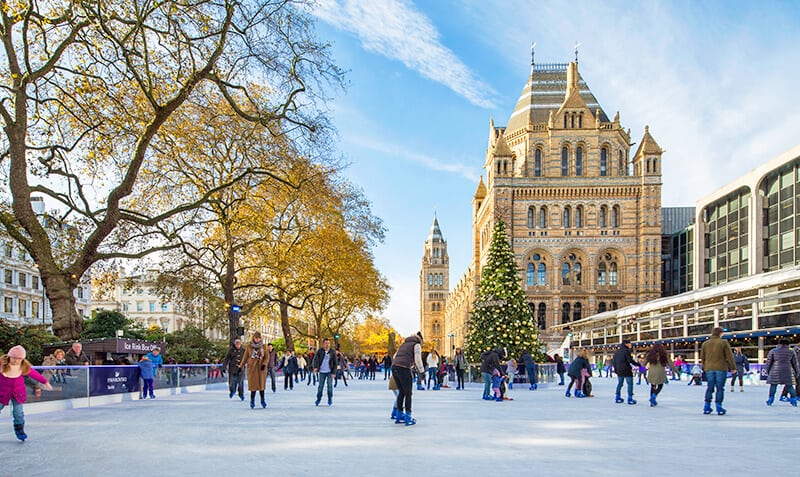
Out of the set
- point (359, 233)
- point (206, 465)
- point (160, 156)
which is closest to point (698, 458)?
point (206, 465)

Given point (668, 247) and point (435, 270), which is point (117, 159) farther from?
point (435, 270)

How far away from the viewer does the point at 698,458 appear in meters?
7.53

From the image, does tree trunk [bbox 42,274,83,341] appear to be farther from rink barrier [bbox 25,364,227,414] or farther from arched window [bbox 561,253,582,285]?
arched window [bbox 561,253,582,285]

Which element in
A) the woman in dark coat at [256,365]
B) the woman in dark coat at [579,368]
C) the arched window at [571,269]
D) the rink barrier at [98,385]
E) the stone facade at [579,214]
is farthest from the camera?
the arched window at [571,269]

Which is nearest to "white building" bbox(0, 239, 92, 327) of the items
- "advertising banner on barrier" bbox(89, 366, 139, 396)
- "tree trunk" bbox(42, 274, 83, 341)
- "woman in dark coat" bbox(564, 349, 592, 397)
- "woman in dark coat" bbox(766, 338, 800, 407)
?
"tree trunk" bbox(42, 274, 83, 341)

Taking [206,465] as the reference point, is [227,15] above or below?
above

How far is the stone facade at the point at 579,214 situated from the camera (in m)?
69.1

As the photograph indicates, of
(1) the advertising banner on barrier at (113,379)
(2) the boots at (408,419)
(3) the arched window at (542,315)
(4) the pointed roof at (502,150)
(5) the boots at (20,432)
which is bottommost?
(3) the arched window at (542,315)

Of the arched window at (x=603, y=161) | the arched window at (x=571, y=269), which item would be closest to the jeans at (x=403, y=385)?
the arched window at (x=571, y=269)

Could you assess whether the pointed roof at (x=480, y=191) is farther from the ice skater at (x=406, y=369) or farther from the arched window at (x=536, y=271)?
the ice skater at (x=406, y=369)

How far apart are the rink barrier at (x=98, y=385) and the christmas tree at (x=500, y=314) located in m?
13.1

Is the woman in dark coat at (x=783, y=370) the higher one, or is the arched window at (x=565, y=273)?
the arched window at (x=565, y=273)

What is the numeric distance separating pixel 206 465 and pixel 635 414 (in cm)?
936

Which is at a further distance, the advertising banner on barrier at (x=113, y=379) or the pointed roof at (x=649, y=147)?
the pointed roof at (x=649, y=147)
